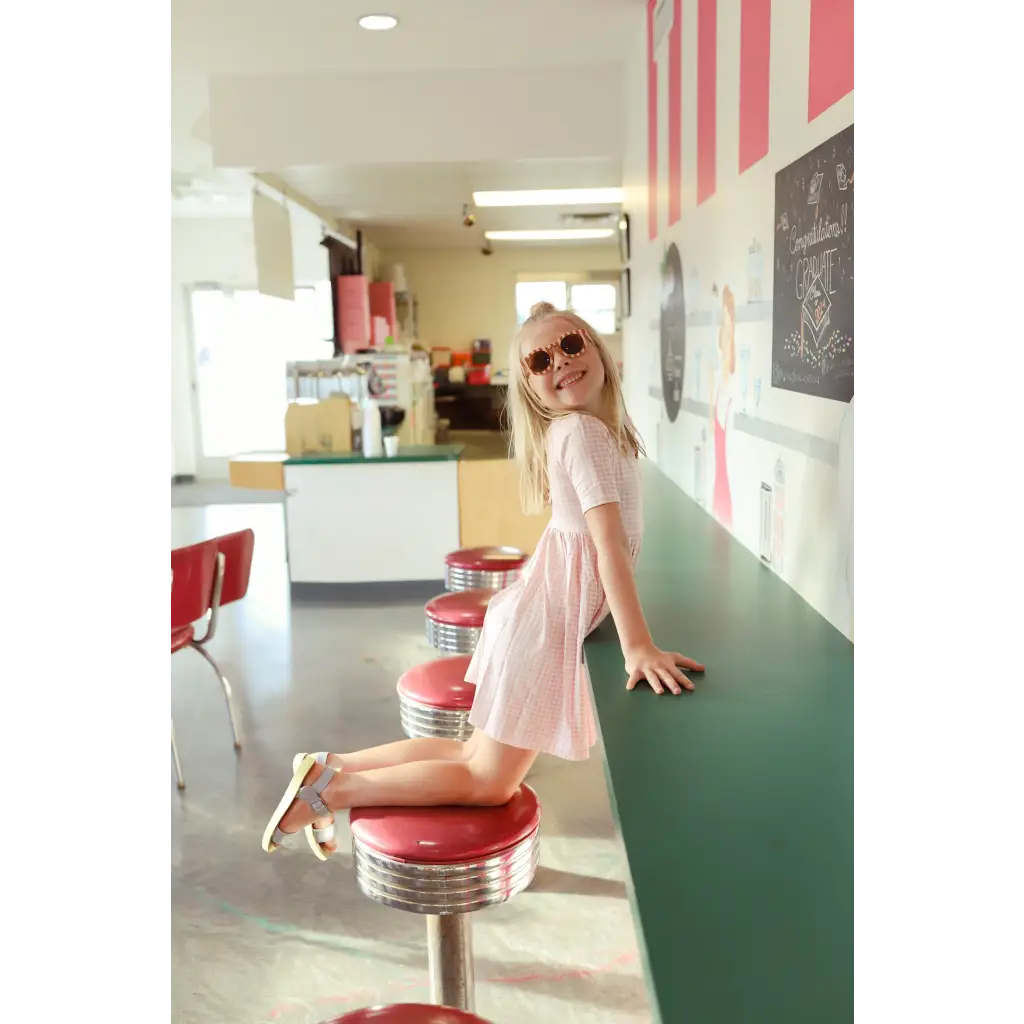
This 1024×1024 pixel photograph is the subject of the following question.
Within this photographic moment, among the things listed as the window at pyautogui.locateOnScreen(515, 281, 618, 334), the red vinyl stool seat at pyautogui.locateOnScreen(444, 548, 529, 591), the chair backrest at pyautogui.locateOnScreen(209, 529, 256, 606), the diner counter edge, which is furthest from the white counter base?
the window at pyautogui.locateOnScreen(515, 281, 618, 334)

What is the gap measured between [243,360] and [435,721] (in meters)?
10.6

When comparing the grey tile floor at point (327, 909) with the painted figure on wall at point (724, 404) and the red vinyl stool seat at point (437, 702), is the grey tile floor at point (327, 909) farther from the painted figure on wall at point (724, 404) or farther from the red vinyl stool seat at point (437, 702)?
the painted figure on wall at point (724, 404)

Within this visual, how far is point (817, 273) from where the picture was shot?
1.86 metres

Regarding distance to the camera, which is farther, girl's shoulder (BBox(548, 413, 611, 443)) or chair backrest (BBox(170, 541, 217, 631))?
chair backrest (BBox(170, 541, 217, 631))

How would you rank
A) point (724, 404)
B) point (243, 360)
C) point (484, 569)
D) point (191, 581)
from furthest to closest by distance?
point (243, 360)
point (191, 581)
point (484, 569)
point (724, 404)

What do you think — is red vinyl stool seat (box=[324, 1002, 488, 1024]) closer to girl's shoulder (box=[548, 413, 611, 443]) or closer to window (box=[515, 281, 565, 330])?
girl's shoulder (box=[548, 413, 611, 443])

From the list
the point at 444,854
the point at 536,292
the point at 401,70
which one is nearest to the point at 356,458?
the point at 401,70

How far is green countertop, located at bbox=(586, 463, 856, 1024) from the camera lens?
68cm

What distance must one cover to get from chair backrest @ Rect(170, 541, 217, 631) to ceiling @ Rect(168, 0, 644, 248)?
238cm

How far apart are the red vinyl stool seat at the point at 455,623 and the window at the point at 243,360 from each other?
9.32 m

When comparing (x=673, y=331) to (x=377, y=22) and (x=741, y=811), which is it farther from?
(x=741, y=811)
